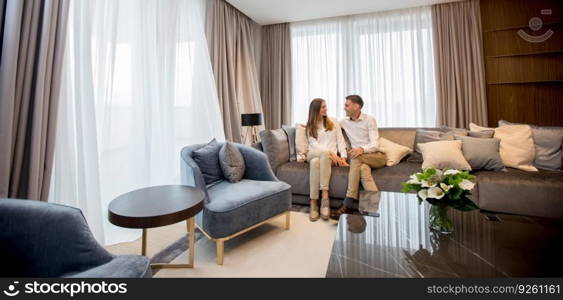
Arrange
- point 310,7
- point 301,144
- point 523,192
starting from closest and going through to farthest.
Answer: point 523,192
point 301,144
point 310,7

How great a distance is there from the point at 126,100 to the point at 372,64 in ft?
11.0

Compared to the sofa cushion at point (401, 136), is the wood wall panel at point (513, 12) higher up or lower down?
higher up

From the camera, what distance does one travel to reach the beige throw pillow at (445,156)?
235 cm

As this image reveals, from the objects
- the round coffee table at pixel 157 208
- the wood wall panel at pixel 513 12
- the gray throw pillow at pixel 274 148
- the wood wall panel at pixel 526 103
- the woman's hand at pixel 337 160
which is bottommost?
the round coffee table at pixel 157 208

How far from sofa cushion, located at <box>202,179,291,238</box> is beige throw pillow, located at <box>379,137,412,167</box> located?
1288 mm

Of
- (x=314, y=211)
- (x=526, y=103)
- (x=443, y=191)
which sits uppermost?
(x=526, y=103)

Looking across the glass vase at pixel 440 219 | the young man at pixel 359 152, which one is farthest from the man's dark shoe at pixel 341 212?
the glass vase at pixel 440 219

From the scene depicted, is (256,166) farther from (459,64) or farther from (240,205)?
(459,64)

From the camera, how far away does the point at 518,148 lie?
2.38 m

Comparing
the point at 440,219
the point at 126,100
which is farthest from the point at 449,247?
the point at 126,100

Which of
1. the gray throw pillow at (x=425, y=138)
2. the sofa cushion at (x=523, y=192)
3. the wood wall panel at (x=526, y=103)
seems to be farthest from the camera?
the wood wall panel at (x=526, y=103)

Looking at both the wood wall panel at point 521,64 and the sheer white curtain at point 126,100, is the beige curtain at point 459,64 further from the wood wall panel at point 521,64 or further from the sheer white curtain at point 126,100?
the sheer white curtain at point 126,100

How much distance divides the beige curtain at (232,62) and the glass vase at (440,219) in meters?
2.59

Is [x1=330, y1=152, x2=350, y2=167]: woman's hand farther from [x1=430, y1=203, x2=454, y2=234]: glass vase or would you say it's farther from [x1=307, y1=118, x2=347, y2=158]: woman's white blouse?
[x1=430, y1=203, x2=454, y2=234]: glass vase
